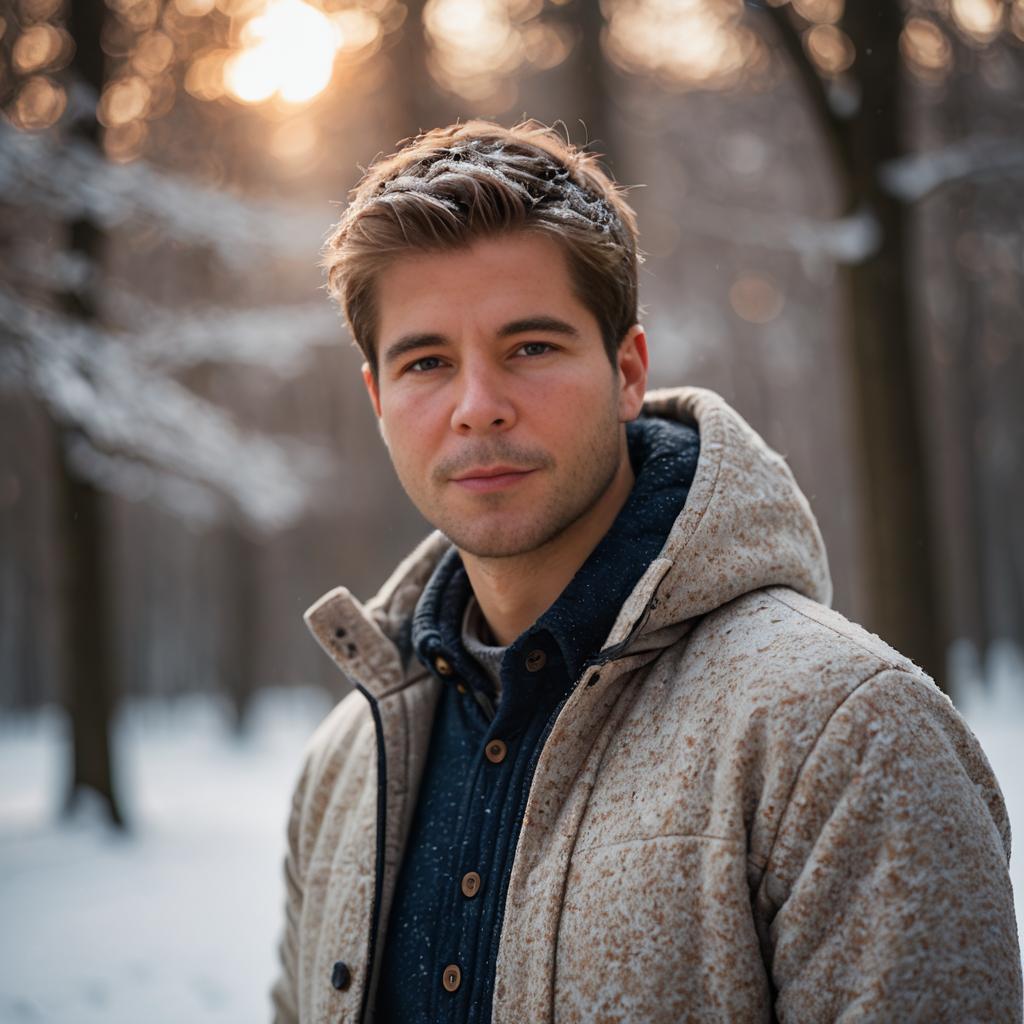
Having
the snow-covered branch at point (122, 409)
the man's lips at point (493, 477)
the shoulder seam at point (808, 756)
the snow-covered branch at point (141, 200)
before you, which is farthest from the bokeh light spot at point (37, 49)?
the shoulder seam at point (808, 756)

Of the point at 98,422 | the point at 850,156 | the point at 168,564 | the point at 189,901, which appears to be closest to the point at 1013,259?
the point at 850,156

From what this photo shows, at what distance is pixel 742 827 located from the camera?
1443 millimetres

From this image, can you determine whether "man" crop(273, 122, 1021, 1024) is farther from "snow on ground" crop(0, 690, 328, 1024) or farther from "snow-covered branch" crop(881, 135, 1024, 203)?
"snow-covered branch" crop(881, 135, 1024, 203)

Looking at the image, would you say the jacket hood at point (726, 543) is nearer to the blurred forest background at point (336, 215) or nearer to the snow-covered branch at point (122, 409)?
the blurred forest background at point (336, 215)

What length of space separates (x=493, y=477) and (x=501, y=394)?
168 mm

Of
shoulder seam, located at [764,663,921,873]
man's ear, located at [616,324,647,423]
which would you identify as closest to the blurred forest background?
man's ear, located at [616,324,647,423]

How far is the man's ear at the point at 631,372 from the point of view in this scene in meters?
2.12

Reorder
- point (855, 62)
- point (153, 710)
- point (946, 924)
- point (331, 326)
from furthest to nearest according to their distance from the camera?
point (153, 710) < point (331, 326) < point (855, 62) < point (946, 924)

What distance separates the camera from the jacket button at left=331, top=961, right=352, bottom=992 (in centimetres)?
189

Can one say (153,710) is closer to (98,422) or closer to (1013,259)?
(98,422)

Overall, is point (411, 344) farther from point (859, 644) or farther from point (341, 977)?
point (341, 977)

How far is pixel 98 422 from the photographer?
697 centimetres

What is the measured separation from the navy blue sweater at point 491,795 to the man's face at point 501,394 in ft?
0.48

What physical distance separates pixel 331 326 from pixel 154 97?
3.18 metres
